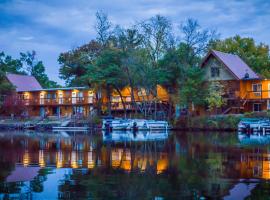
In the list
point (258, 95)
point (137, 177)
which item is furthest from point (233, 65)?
point (137, 177)

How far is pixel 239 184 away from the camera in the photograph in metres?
14.1

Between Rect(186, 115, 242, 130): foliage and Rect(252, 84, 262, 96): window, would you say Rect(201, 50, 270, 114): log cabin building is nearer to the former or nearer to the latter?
Rect(252, 84, 262, 96): window

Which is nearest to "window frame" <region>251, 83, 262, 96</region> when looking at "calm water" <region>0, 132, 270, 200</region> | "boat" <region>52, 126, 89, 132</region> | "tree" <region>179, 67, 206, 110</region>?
"tree" <region>179, 67, 206, 110</region>

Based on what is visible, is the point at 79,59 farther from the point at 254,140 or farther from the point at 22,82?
the point at 254,140

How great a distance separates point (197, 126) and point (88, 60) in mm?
25015

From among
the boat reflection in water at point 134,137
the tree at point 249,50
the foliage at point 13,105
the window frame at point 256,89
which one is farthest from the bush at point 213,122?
the foliage at point 13,105

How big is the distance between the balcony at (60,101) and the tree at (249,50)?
23040mm

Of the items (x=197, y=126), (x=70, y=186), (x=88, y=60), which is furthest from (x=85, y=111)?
(x=70, y=186)

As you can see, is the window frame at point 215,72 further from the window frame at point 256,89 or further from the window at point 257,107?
the window at point 257,107

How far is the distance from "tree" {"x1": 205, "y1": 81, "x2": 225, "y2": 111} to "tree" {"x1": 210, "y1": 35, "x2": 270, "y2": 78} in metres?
13.3

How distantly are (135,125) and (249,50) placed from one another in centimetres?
3061

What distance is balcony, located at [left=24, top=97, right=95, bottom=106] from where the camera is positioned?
238ft

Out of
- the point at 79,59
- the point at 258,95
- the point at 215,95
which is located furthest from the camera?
the point at 79,59

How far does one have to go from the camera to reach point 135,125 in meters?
56.8
